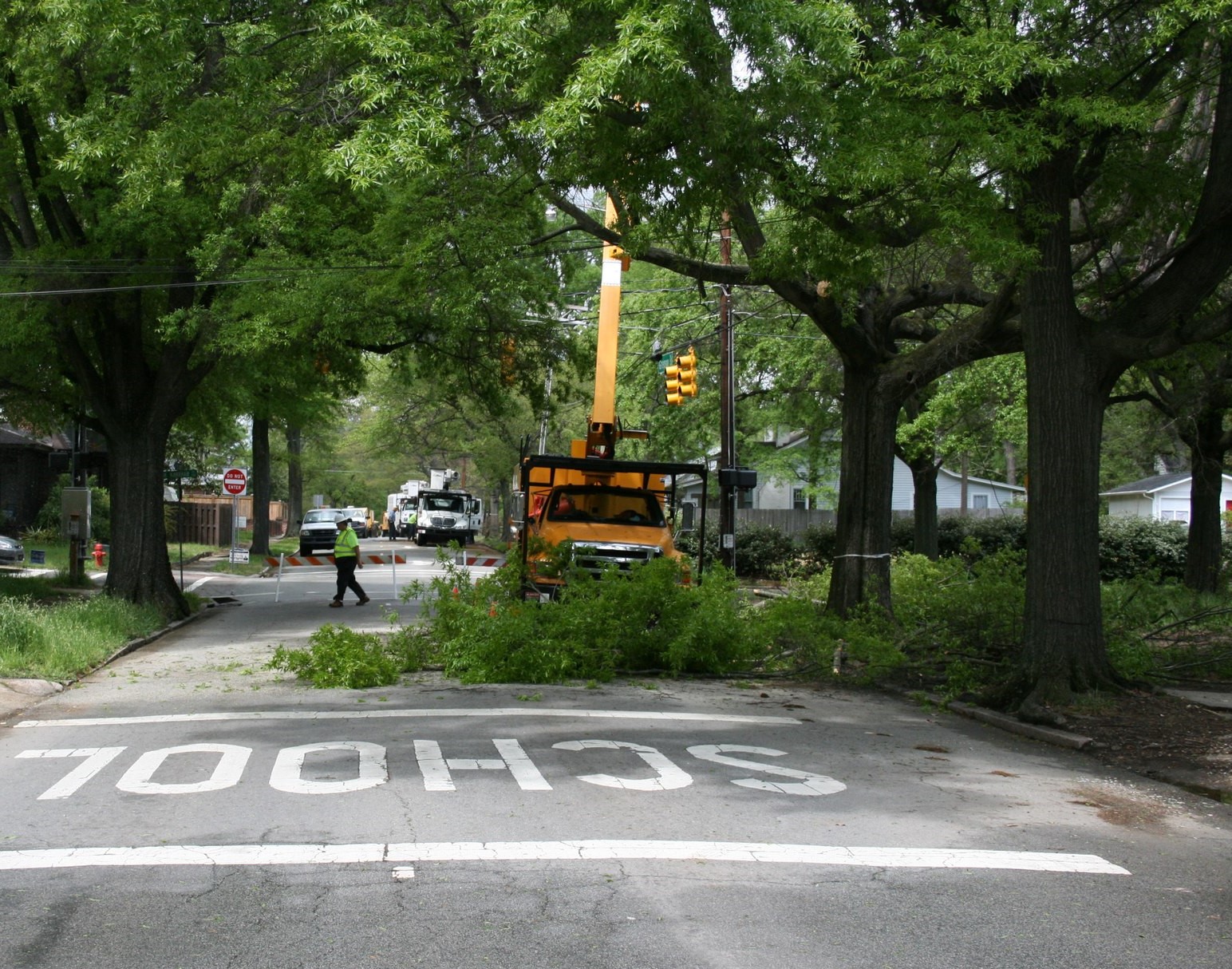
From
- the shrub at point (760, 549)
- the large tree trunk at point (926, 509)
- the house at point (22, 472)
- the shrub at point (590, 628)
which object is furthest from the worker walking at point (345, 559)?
the house at point (22, 472)

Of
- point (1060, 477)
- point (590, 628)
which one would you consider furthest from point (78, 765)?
point (1060, 477)

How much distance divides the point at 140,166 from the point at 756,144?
7514 mm

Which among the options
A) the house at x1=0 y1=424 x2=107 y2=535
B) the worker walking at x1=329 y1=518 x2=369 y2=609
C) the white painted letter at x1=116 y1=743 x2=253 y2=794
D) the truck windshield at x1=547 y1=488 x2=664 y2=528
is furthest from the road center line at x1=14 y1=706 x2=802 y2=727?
the house at x1=0 y1=424 x2=107 y2=535

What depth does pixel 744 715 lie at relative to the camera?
11.6m

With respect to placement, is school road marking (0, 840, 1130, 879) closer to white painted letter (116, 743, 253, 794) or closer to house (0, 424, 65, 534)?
white painted letter (116, 743, 253, 794)

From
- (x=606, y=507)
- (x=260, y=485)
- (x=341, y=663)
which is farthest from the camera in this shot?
(x=260, y=485)

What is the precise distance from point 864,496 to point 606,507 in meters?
3.94

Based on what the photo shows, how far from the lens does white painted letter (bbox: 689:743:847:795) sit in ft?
27.2

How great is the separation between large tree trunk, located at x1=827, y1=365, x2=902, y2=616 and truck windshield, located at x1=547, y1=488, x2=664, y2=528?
277 centimetres

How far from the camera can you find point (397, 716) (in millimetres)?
11125

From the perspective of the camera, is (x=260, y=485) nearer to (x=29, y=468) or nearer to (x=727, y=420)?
(x=29, y=468)

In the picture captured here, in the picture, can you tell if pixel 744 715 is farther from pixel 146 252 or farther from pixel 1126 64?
pixel 146 252

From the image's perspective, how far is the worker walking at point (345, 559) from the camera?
920 inches

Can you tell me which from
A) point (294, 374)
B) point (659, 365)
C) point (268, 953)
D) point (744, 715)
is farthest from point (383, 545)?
point (268, 953)
